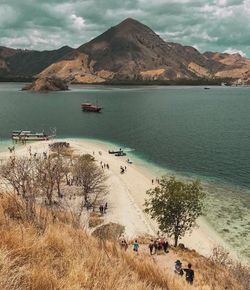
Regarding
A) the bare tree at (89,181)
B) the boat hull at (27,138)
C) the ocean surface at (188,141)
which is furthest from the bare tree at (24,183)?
the boat hull at (27,138)

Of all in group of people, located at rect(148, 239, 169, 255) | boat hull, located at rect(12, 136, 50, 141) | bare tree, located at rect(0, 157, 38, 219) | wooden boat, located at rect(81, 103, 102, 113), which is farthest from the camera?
wooden boat, located at rect(81, 103, 102, 113)

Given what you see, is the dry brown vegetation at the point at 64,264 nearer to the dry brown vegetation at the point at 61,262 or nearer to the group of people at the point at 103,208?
the dry brown vegetation at the point at 61,262

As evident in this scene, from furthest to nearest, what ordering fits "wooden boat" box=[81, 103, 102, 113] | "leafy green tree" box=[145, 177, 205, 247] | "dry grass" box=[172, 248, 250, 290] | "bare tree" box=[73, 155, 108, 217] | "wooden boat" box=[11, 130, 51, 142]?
"wooden boat" box=[81, 103, 102, 113], "wooden boat" box=[11, 130, 51, 142], "bare tree" box=[73, 155, 108, 217], "leafy green tree" box=[145, 177, 205, 247], "dry grass" box=[172, 248, 250, 290]

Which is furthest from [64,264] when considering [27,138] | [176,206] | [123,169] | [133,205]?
[27,138]

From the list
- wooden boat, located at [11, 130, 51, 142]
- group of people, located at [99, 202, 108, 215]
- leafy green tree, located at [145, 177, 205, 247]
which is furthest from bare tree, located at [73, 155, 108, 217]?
wooden boat, located at [11, 130, 51, 142]

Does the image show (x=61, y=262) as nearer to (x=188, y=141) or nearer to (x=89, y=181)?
(x=89, y=181)

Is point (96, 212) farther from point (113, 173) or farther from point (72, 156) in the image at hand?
point (72, 156)

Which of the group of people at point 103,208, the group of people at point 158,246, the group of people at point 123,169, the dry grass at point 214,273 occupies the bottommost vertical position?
the group of people at point 123,169

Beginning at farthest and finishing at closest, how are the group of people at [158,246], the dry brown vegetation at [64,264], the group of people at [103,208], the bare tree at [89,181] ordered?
the bare tree at [89,181] → the group of people at [103,208] → the group of people at [158,246] → the dry brown vegetation at [64,264]

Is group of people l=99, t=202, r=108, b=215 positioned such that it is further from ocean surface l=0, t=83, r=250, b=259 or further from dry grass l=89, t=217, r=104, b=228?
ocean surface l=0, t=83, r=250, b=259
